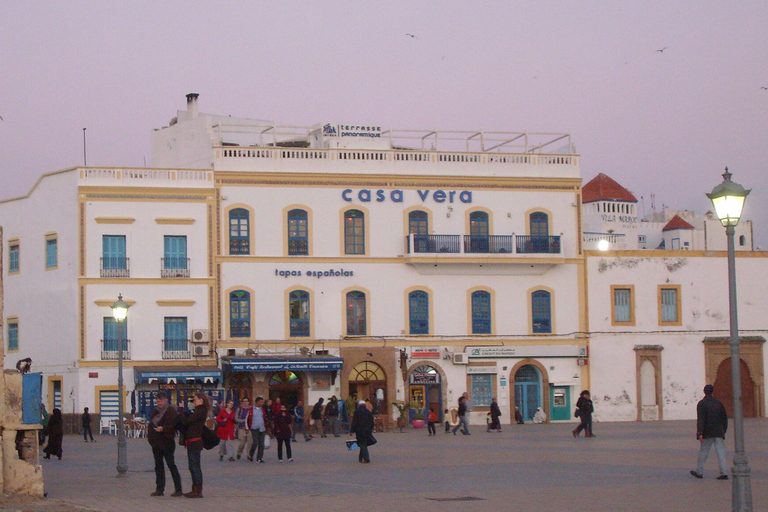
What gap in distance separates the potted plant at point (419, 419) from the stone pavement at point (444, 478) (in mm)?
9593

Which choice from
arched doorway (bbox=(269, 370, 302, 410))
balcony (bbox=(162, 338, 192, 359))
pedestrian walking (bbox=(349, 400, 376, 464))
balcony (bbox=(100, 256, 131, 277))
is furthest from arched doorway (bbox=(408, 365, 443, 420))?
pedestrian walking (bbox=(349, 400, 376, 464))

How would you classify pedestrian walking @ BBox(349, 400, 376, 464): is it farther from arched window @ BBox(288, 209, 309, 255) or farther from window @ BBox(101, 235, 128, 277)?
window @ BBox(101, 235, 128, 277)

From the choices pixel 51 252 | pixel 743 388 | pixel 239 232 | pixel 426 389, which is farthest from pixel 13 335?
pixel 743 388

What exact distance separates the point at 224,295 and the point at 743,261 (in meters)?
20.9

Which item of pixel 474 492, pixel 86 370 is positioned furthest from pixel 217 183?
pixel 474 492

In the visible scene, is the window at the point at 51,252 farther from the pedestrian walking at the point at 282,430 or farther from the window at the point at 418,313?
the pedestrian walking at the point at 282,430

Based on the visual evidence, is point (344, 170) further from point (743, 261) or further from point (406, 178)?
point (743, 261)

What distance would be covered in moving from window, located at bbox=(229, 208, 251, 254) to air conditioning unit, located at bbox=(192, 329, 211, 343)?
316 cm

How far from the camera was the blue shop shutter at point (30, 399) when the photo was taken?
17.9 m

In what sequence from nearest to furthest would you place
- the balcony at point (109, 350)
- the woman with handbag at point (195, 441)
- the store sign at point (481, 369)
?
1. the woman with handbag at point (195, 441)
2. the balcony at point (109, 350)
3. the store sign at point (481, 369)

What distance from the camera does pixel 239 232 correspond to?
43.1m

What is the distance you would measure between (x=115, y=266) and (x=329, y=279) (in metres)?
7.81

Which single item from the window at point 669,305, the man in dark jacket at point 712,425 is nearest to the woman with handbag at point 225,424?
the man in dark jacket at point 712,425

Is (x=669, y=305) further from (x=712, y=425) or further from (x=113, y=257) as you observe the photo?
(x=712, y=425)
